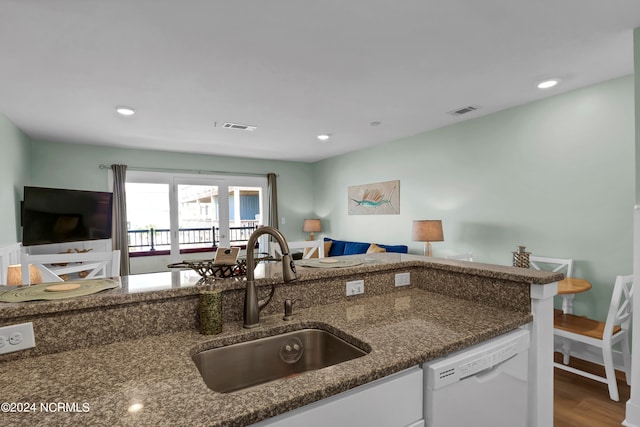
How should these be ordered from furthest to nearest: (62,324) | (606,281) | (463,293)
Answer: (606,281) → (463,293) → (62,324)

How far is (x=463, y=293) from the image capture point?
159cm

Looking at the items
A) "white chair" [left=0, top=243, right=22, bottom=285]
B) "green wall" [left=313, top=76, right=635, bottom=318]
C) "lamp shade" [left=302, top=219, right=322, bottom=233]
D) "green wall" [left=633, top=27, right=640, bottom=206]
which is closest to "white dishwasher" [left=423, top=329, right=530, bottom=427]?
"green wall" [left=633, top=27, right=640, bottom=206]

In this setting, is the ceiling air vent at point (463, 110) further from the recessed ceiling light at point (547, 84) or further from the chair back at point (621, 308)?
the chair back at point (621, 308)

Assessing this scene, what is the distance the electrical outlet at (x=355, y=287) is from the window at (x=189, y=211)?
4.52 m

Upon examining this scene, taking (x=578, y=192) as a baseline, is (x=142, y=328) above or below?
below

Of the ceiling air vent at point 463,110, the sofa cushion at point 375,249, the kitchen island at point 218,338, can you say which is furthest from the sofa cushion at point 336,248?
the kitchen island at point 218,338

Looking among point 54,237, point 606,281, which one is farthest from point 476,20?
point 54,237

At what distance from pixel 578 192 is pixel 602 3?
1.71 meters

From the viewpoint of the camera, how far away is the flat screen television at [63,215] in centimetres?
358

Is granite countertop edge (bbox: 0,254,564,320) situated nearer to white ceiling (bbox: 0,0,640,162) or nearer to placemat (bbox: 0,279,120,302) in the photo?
placemat (bbox: 0,279,120,302)

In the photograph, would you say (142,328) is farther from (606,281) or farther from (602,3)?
(606,281)

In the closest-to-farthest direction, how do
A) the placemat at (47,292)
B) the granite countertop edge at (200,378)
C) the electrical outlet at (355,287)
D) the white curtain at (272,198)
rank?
the granite countertop edge at (200,378), the placemat at (47,292), the electrical outlet at (355,287), the white curtain at (272,198)

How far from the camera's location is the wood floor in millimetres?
2090

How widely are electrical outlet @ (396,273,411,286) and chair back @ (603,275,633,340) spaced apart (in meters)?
1.55
